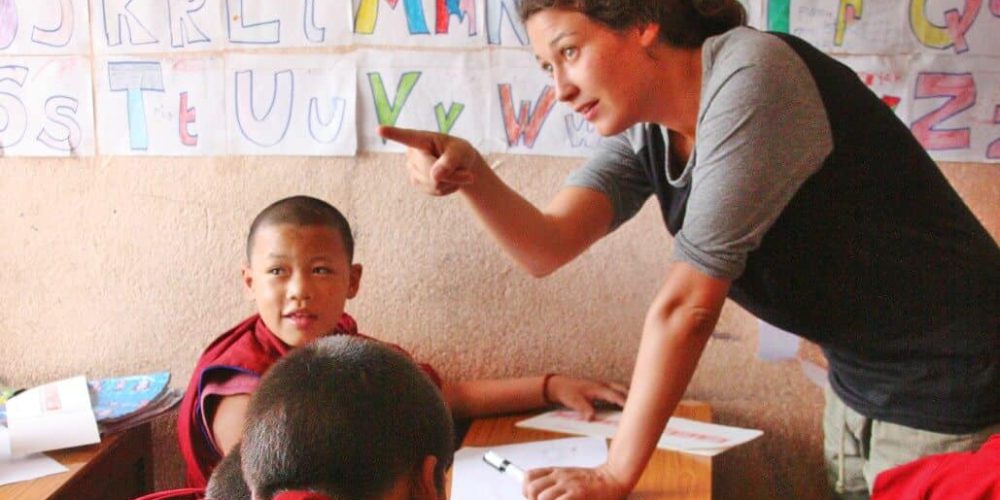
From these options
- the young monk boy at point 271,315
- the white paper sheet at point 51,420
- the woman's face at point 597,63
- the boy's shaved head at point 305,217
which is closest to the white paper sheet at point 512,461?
the young monk boy at point 271,315

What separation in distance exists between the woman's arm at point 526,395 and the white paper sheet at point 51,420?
1.98 feet

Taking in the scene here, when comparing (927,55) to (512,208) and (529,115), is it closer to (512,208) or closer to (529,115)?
(529,115)

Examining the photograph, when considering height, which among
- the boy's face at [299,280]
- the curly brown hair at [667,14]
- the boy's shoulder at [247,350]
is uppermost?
the curly brown hair at [667,14]

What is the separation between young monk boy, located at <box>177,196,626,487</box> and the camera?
1503mm

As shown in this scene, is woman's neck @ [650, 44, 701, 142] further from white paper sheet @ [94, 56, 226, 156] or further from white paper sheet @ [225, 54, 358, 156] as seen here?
white paper sheet @ [94, 56, 226, 156]

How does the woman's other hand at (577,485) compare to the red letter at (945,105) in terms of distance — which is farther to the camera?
the red letter at (945,105)

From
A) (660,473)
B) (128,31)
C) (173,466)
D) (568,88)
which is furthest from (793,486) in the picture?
(128,31)

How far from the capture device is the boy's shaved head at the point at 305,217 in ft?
5.23

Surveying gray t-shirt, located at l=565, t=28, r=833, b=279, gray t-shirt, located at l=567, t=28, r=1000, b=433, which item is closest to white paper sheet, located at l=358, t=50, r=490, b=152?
gray t-shirt, located at l=567, t=28, r=1000, b=433

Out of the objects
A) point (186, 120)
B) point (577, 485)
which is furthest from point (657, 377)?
point (186, 120)

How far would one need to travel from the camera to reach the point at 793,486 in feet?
6.26

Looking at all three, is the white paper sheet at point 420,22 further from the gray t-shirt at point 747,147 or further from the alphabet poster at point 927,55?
the gray t-shirt at point 747,147

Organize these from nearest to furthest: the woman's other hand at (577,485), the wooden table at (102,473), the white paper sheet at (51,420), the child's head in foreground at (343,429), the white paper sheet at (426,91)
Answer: the child's head in foreground at (343,429)
the woman's other hand at (577,485)
the wooden table at (102,473)
the white paper sheet at (51,420)
the white paper sheet at (426,91)

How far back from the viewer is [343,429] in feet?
2.51
